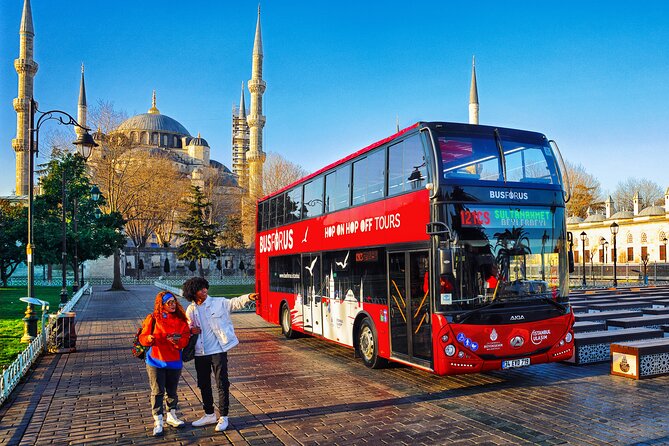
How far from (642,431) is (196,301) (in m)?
4.95

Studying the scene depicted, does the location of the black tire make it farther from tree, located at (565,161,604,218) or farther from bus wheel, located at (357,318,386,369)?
tree, located at (565,161,604,218)

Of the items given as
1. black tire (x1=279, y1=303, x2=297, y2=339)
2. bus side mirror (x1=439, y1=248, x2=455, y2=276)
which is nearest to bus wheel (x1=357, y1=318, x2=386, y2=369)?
bus side mirror (x1=439, y1=248, x2=455, y2=276)

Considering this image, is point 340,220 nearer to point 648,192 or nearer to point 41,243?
point 41,243

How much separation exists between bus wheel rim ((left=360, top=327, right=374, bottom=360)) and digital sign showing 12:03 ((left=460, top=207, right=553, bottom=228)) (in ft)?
10.3

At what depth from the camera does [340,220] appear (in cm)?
1078

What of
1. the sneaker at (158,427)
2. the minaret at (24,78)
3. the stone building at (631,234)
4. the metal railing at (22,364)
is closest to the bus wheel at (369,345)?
the sneaker at (158,427)

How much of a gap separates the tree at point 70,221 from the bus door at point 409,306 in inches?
1073

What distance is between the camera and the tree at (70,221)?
106 ft

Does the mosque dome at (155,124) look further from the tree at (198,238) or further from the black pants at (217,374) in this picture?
the black pants at (217,374)

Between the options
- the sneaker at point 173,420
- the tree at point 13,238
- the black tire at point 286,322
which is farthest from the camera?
the tree at point 13,238

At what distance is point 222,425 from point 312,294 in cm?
611

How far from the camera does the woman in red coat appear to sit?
5941 millimetres

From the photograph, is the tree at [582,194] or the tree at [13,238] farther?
the tree at [582,194]

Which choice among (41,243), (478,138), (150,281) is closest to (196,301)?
(478,138)
